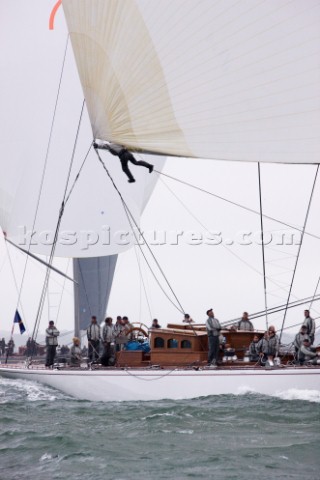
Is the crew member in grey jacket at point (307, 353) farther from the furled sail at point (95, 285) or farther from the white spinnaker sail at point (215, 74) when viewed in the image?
the furled sail at point (95, 285)

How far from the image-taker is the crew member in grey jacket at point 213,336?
15219mm

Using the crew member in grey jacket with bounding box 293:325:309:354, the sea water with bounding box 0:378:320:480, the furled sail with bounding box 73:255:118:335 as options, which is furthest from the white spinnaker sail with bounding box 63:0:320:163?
the furled sail with bounding box 73:255:118:335

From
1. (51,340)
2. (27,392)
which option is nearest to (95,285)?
(51,340)

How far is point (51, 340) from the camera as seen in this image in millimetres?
18875

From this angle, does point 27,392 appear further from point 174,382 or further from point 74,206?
point 74,206

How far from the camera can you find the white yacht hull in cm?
1417

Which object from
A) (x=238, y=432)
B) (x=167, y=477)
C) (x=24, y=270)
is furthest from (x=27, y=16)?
(x=167, y=477)

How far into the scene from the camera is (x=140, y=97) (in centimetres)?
1298

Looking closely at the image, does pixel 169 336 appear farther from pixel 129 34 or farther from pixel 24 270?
pixel 24 270

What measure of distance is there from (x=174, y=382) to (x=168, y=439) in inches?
175

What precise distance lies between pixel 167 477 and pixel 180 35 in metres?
6.42

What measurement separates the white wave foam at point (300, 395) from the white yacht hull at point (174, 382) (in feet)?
0.21

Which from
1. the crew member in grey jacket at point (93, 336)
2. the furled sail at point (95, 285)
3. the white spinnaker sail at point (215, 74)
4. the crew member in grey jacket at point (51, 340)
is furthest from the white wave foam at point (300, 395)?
the furled sail at point (95, 285)

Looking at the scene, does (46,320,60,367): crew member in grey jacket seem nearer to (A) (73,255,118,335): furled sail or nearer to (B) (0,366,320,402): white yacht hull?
(B) (0,366,320,402): white yacht hull
